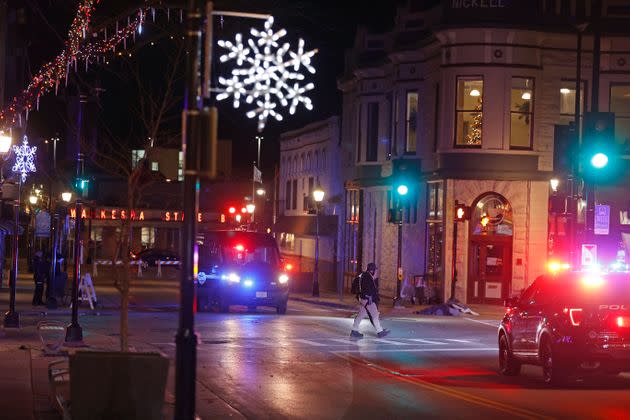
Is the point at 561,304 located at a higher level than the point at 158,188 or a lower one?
lower

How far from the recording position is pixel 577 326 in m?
17.5

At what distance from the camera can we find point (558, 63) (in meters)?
42.5

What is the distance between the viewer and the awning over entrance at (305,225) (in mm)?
57566

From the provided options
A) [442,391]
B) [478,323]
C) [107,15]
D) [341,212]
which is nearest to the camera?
[442,391]

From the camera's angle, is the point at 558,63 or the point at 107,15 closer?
the point at 107,15

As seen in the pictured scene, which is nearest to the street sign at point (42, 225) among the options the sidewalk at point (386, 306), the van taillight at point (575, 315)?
the sidewalk at point (386, 306)

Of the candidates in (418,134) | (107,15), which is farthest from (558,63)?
(107,15)

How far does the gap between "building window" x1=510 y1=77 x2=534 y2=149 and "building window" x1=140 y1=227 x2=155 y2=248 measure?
53.0 metres

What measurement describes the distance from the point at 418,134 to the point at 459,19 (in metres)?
5.48

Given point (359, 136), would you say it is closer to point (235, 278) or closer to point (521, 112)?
point (521, 112)

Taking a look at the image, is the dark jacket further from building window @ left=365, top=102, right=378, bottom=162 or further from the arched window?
building window @ left=365, top=102, right=378, bottom=162

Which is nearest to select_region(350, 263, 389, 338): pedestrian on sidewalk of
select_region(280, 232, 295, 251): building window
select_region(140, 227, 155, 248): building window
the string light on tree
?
the string light on tree

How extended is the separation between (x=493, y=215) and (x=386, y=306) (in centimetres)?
549

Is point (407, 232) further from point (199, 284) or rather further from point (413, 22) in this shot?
point (199, 284)
